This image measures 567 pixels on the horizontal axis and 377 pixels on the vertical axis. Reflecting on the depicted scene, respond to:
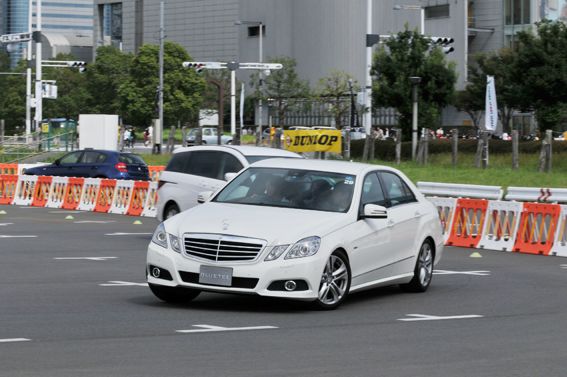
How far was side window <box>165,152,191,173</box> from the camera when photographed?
23.3 m

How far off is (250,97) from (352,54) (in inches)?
468

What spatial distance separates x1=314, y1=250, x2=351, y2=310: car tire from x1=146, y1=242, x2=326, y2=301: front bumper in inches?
6.9

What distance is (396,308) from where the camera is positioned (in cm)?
1348

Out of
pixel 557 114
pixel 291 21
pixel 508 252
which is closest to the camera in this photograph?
pixel 508 252

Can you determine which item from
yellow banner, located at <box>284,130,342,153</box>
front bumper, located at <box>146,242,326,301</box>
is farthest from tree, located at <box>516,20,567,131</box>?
front bumper, located at <box>146,242,326,301</box>

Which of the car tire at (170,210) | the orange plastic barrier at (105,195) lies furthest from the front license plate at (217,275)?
the orange plastic barrier at (105,195)

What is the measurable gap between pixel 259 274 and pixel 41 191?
2618cm

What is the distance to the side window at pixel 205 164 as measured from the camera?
22609mm

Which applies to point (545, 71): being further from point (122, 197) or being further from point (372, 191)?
point (372, 191)

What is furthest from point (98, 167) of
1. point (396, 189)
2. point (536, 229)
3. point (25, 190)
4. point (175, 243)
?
point (175, 243)

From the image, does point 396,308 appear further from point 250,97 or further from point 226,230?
point 250,97

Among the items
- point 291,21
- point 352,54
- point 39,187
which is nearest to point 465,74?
point 352,54

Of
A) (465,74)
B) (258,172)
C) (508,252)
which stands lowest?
(508,252)

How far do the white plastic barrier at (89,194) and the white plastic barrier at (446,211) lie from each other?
13.0 metres
